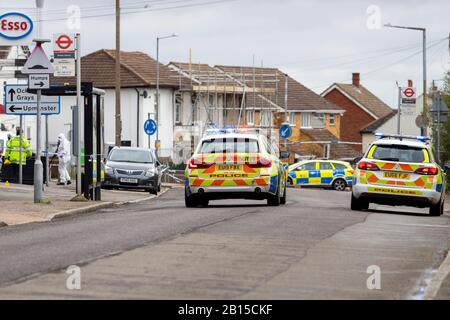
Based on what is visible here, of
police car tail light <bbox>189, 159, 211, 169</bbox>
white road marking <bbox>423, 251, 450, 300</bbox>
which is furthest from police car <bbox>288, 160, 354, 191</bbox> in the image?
white road marking <bbox>423, 251, 450, 300</bbox>

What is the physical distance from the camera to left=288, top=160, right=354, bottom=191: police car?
54.1 meters

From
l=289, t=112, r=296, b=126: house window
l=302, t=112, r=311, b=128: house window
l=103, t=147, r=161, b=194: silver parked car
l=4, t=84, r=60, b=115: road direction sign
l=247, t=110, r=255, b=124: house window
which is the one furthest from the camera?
l=302, t=112, r=311, b=128: house window

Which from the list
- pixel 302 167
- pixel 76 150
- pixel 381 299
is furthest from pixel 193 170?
pixel 302 167

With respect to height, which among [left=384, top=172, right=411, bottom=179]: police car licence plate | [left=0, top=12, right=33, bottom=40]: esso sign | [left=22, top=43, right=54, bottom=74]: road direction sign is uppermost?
[left=0, top=12, right=33, bottom=40]: esso sign

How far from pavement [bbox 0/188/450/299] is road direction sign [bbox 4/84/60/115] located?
41.4ft

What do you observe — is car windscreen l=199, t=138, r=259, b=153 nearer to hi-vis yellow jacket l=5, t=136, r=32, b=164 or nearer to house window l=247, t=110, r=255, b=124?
hi-vis yellow jacket l=5, t=136, r=32, b=164

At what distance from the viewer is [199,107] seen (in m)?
83.8

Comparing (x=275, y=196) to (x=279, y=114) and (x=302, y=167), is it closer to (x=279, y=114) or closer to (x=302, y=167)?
(x=302, y=167)

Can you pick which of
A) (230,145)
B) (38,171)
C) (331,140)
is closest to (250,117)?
(331,140)

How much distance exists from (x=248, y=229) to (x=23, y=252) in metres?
4.45

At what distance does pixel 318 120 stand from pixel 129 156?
218 feet

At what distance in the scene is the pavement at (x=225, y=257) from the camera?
432 inches

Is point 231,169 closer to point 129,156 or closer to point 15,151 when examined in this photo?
point 129,156
